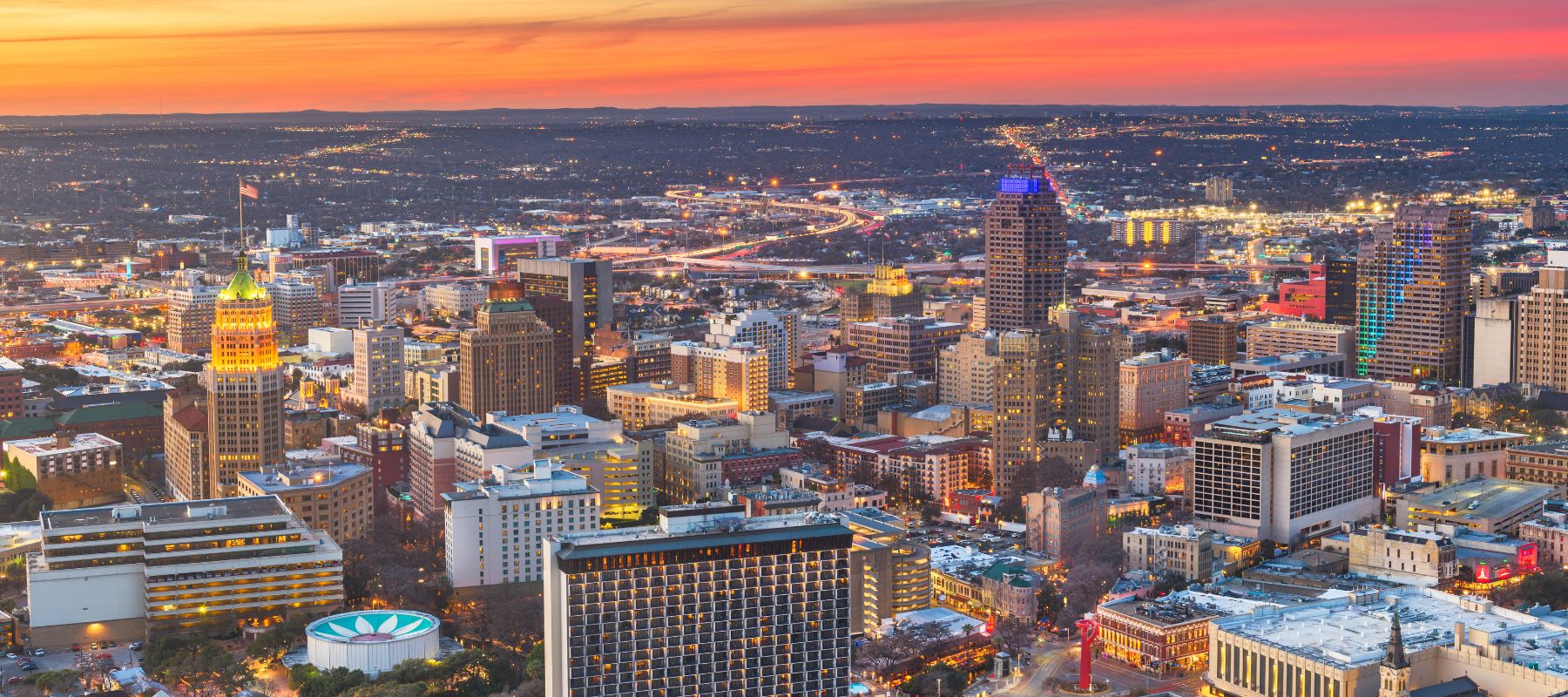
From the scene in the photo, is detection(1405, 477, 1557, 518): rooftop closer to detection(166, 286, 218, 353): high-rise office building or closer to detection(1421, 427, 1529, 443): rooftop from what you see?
detection(1421, 427, 1529, 443): rooftop

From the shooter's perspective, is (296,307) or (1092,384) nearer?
(1092,384)

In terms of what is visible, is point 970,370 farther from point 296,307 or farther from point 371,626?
point 296,307

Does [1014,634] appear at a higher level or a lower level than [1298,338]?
lower

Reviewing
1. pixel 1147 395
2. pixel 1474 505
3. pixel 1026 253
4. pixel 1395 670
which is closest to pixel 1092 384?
pixel 1147 395

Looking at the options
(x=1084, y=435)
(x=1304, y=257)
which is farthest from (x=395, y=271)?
(x=1084, y=435)

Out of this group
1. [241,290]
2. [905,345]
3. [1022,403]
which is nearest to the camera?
[241,290]

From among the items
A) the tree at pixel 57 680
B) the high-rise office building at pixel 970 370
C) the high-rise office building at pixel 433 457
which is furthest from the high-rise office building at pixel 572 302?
the tree at pixel 57 680
